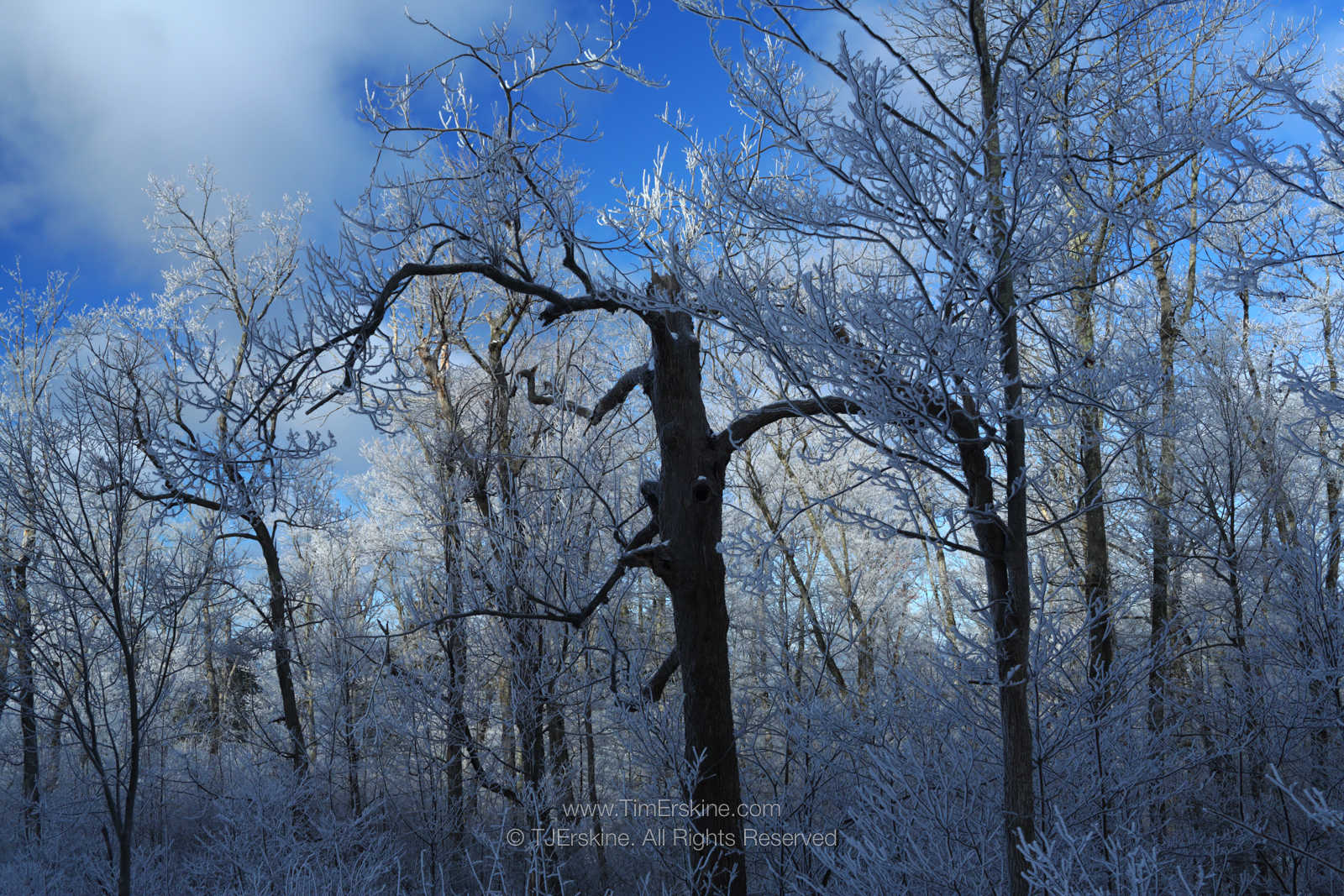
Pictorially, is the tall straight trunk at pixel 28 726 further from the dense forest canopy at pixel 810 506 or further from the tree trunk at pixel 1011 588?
the tree trunk at pixel 1011 588

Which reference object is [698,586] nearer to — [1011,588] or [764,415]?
[764,415]

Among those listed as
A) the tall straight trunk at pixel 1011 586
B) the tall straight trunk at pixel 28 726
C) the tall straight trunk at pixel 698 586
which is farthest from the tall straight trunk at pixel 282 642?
the tall straight trunk at pixel 1011 586

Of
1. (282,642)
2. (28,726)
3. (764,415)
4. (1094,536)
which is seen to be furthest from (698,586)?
(28,726)

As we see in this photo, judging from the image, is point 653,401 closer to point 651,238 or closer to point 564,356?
point 651,238

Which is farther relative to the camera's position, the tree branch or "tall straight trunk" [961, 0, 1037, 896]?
the tree branch

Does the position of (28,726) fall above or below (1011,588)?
below

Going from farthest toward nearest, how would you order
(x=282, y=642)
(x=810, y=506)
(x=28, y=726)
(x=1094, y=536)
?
(x=28, y=726)
(x=282, y=642)
(x=1094, y=536)
(x=810, y=506)

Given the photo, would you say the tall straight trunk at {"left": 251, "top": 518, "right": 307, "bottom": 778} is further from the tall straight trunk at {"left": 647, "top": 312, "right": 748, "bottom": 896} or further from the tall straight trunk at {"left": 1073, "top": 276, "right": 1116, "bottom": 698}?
the tall straight trunk at {"left": 1073, "top": 276, "right": 1116, "bottom": 698}

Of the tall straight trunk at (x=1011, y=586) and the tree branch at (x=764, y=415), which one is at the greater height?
the tree branch at (x=764, y=415)

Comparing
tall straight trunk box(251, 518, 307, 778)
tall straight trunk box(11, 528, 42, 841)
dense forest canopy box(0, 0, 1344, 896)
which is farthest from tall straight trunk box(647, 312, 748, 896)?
tall straight trunk box(11, 528, 42, 841)

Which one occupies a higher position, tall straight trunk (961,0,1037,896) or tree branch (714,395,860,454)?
tree branch (714,395,860,454)

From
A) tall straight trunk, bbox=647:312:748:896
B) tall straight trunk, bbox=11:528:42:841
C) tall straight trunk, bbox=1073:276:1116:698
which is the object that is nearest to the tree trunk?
tall straight trunk, bbox=1073:276:1116:698

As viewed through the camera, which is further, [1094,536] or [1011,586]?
[1094,536]

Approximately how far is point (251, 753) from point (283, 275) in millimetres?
6497
